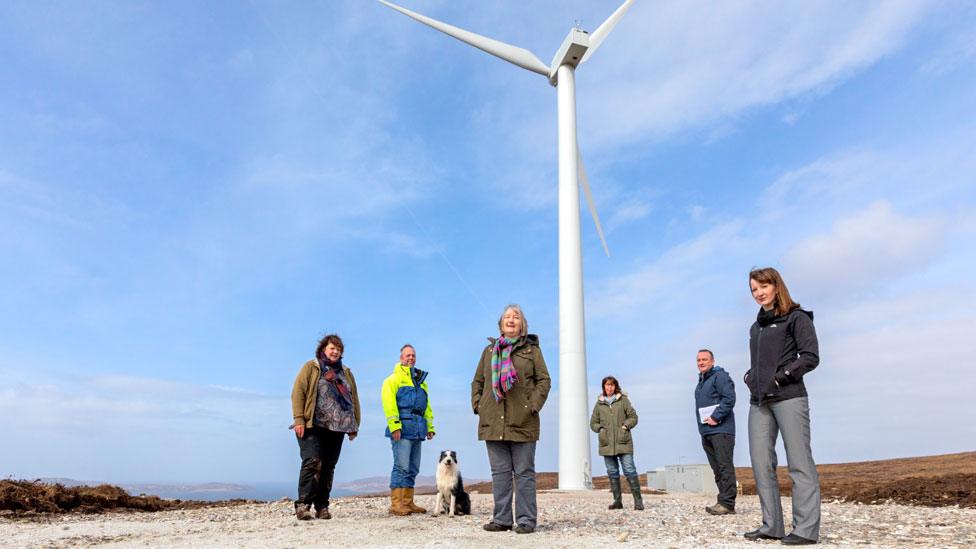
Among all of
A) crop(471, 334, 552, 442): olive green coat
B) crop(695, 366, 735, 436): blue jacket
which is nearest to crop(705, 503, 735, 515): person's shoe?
crop(695, 366, 735, 436): blue jacket

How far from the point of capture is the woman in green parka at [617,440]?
9.96 m

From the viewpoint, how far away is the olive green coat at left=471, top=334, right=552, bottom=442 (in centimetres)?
667

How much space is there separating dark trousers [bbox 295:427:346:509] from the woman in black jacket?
16.2ft

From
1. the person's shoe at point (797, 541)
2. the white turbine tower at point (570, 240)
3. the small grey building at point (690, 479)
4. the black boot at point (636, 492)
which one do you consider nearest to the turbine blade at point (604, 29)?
the white turbine tower at point (570, 240)

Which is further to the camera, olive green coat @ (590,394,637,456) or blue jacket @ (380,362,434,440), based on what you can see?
olive green coat @ (590,394,637,456)

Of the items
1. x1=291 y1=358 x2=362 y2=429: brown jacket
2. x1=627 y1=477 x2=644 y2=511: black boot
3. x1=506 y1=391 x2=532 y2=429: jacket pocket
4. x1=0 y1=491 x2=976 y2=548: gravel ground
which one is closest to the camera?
x1=0 y1=491 x2=976 y2=548: gravel ground

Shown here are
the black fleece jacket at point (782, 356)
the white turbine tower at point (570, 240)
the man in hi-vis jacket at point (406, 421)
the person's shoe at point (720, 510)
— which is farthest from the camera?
the white turbine tower at point (570, 240)

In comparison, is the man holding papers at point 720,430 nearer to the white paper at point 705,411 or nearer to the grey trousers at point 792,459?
the white paper at point 705,411

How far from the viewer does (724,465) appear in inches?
349

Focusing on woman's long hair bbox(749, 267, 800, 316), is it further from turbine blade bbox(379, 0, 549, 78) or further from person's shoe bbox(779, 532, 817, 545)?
turbine blade bbox(379, 0, 549, 78)

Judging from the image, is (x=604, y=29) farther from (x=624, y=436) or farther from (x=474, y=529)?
(x=474, y=529)

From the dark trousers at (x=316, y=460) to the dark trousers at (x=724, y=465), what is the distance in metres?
5.00

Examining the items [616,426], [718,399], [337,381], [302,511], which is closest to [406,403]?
[337,381]

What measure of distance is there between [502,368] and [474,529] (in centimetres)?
181
